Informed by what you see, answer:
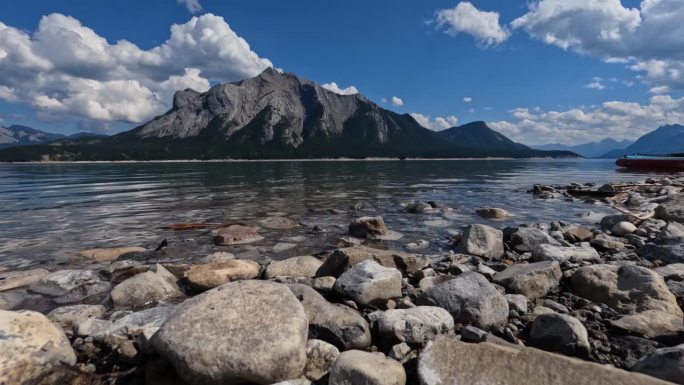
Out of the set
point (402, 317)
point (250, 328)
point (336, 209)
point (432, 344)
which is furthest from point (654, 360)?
point (336, 209)

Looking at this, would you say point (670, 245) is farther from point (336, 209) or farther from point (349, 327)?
point (336, 209)

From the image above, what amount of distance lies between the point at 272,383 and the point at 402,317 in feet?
7.57

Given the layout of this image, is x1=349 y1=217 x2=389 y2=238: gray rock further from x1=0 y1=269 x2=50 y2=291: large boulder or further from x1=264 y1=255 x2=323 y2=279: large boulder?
x1=0 y1=269 x2=50 y2=291: large boulder

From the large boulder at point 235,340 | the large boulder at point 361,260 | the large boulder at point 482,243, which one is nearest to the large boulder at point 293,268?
the large boulder at point 361,260

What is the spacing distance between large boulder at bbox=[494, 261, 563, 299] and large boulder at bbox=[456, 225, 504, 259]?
12.5 feet

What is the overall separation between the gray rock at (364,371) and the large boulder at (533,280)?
15.2 ft

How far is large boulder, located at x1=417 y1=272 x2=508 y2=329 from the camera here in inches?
263

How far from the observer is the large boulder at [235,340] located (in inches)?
185

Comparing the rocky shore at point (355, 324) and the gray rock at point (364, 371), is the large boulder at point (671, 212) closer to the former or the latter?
the rocky shore at point (355, 324)

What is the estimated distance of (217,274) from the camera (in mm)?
9492

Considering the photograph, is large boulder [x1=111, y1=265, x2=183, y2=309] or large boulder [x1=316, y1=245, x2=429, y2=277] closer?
large boulder [x1=111, y1=265, x2=183, y2=309]

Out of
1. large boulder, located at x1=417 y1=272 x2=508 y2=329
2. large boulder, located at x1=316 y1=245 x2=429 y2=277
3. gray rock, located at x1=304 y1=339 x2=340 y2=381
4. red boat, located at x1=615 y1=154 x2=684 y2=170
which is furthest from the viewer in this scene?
red boat, located at x1=615 y1=154 x2=684 y2=170

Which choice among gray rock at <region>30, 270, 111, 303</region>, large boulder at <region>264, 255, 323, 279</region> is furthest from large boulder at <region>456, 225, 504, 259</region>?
gray rock at <region>30, 270, 111, 303</region>

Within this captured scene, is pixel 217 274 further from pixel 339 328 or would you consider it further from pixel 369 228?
pixel 369 228
